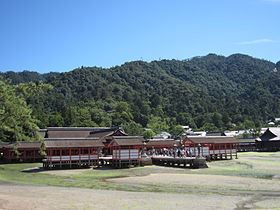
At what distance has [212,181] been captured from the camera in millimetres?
34000

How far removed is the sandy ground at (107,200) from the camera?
21172 millimetres

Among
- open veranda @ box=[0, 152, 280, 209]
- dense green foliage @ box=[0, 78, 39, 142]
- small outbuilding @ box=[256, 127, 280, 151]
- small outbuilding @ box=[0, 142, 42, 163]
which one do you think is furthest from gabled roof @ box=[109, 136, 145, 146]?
small outbuilding @ box=[256, 127, 280, 151]

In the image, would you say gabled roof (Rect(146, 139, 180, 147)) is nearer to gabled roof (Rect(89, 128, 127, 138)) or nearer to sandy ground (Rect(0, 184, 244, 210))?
gabled roof (Rect(89, 128, 127, 138))

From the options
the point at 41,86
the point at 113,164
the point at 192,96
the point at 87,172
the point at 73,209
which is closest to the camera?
the point at 73,209

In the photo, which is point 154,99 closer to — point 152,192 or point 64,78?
point 64,78

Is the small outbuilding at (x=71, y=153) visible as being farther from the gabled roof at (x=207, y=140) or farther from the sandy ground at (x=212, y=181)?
the gabled roof at (x=207, y=140)

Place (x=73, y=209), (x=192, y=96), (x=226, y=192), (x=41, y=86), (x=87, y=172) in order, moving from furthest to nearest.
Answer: (x=192, y=96) → (x=87, y=172) → (x=226, y=192) → (x=41, y=86) → (x=73, y=209)

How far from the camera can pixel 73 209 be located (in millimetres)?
20156

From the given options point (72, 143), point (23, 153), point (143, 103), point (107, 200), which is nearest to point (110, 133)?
point (23, 153)

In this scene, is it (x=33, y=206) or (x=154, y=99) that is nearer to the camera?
(x=33, y=206)

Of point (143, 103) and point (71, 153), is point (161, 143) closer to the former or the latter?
point (71, 153)

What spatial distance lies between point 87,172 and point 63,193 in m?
17.9

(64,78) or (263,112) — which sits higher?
(64,78)

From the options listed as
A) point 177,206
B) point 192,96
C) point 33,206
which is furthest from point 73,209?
point 192,96
